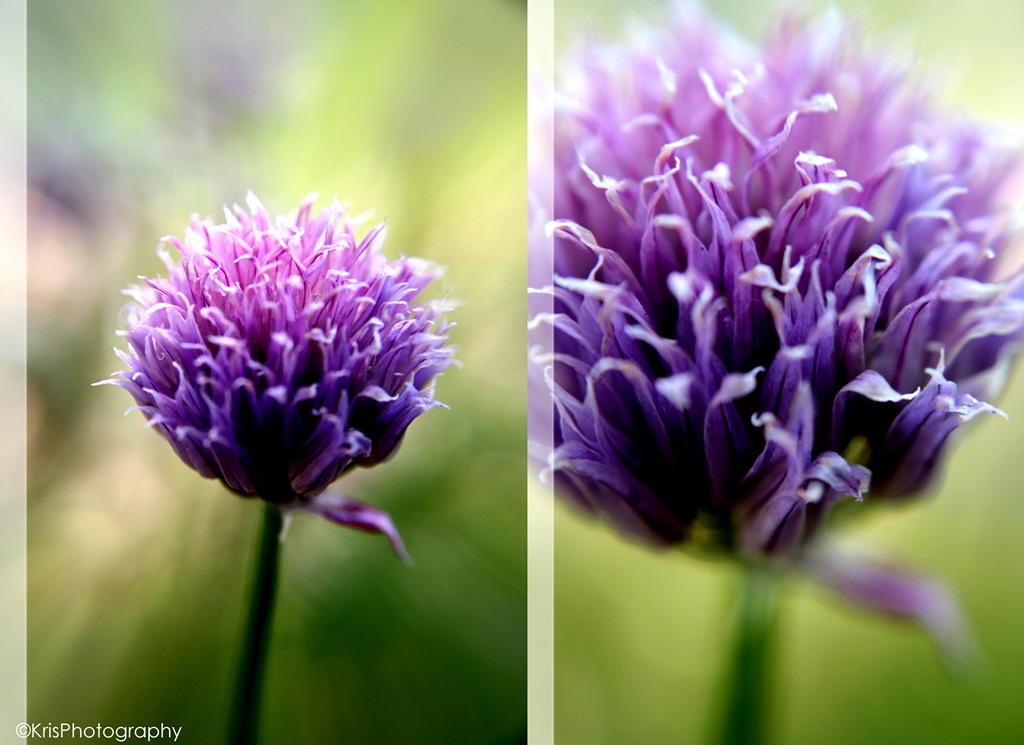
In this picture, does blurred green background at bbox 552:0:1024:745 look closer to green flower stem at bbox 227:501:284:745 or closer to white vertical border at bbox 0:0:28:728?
green flower stem at bbox 227:501:284:745

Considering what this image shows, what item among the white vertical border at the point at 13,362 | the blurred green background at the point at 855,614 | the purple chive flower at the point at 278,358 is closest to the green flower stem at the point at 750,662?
the blurred green background at the point at 855,614

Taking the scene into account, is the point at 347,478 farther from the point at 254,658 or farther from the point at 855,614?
the point at 855,614

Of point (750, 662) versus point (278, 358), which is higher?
point (278, 358)

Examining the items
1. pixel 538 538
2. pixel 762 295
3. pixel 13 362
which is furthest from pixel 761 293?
pixel 13 362

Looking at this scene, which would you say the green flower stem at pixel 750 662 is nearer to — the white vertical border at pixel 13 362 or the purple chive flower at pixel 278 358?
the purple chive flower at pixel 278 358

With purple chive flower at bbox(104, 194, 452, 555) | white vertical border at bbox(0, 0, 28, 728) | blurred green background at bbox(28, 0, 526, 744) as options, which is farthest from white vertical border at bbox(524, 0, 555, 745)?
white vertical border at bbox(0, 0, 28, 728)

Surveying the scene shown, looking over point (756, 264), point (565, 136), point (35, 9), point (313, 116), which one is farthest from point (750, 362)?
point (35, 9)

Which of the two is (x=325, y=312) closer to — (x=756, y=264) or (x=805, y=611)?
(x=756, y=264)
